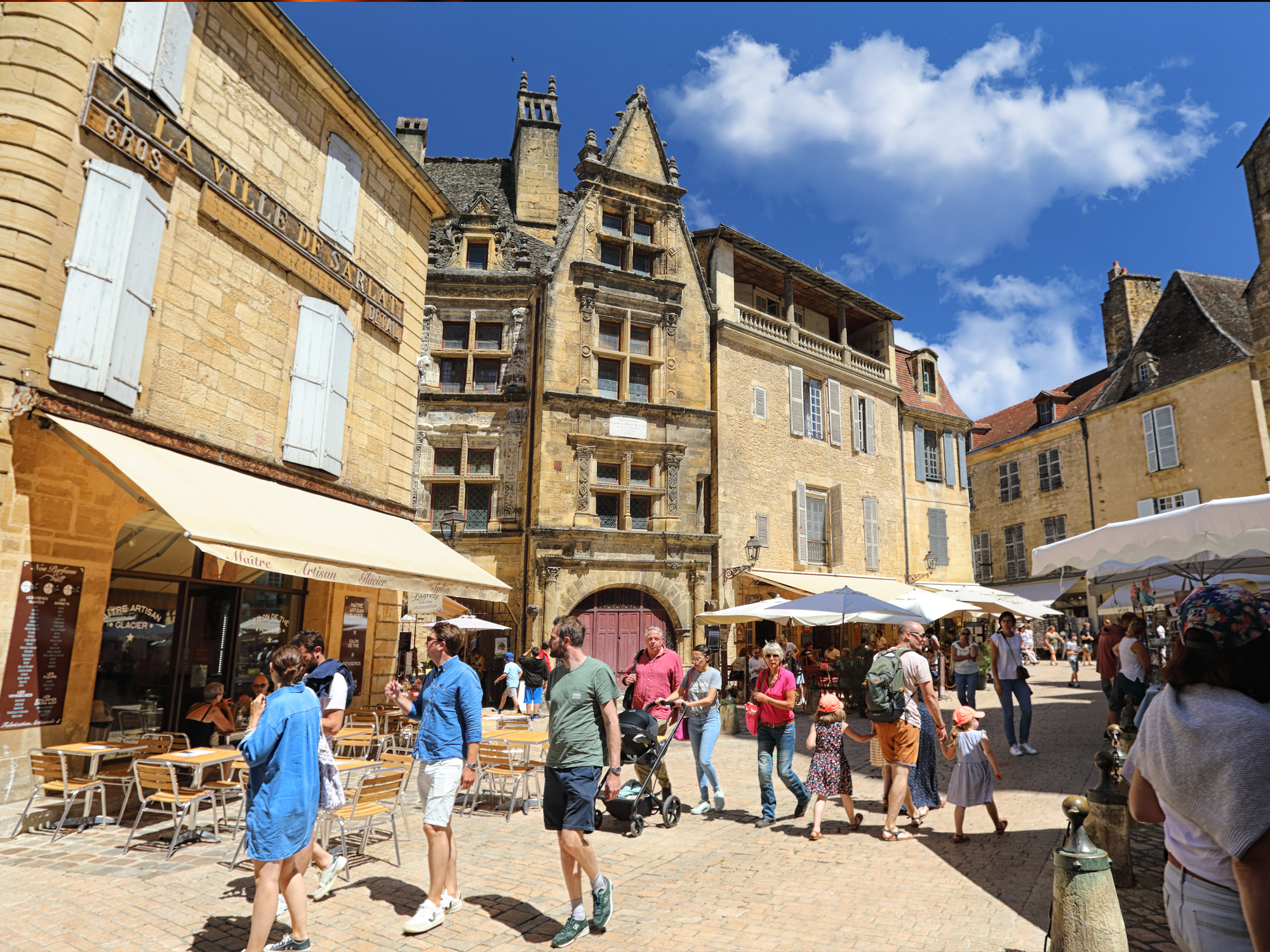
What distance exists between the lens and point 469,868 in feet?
16.4

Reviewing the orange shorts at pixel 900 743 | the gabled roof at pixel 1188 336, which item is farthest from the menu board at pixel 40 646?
the gabled roof at pixel 1188 336

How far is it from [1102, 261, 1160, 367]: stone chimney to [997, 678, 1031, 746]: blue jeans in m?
22.9

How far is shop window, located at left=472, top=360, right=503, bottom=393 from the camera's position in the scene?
1777cm

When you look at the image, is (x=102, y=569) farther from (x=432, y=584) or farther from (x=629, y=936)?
(x=629, y=936)

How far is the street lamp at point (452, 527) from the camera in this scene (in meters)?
16.2

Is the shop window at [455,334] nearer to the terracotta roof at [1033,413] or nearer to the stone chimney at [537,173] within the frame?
the stone chimney at [537,173]

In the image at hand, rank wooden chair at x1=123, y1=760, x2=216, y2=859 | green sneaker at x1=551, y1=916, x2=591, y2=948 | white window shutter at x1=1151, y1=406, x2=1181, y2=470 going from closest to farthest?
green sneaker at x1=551, y1=916, x2=591, y2=948
wooden chair at x1=123, y1=760, x2=216, y2=859
white window shutter at x1=1151, y1=406, x2=1181, y2=470

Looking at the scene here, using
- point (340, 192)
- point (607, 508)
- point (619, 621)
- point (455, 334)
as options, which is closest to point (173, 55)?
→ point (340, 192)

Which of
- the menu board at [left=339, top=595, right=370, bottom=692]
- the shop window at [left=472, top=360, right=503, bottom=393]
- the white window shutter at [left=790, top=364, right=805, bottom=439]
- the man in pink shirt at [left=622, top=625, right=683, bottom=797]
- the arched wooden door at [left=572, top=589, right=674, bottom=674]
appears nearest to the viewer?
the man in pink shirt at [left=622, top=625, right=683, bottom=797]

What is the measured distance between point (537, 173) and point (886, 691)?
57.9 ft

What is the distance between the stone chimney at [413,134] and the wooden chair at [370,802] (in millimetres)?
18150

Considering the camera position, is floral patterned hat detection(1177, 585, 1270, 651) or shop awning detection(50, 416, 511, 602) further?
shop awning detection(50, 416, 511, 602)

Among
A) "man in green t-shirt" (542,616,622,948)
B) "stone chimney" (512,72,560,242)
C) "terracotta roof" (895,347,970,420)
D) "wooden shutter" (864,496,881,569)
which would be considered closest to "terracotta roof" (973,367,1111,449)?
"terracotta roof" (895,347,970,420)

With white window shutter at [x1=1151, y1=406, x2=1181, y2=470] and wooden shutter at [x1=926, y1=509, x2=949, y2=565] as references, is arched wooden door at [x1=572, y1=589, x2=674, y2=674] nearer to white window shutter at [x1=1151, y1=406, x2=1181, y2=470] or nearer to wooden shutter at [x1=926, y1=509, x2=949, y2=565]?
wooden shutter at [x1=926, y1=509, x2=949, y2=565]
